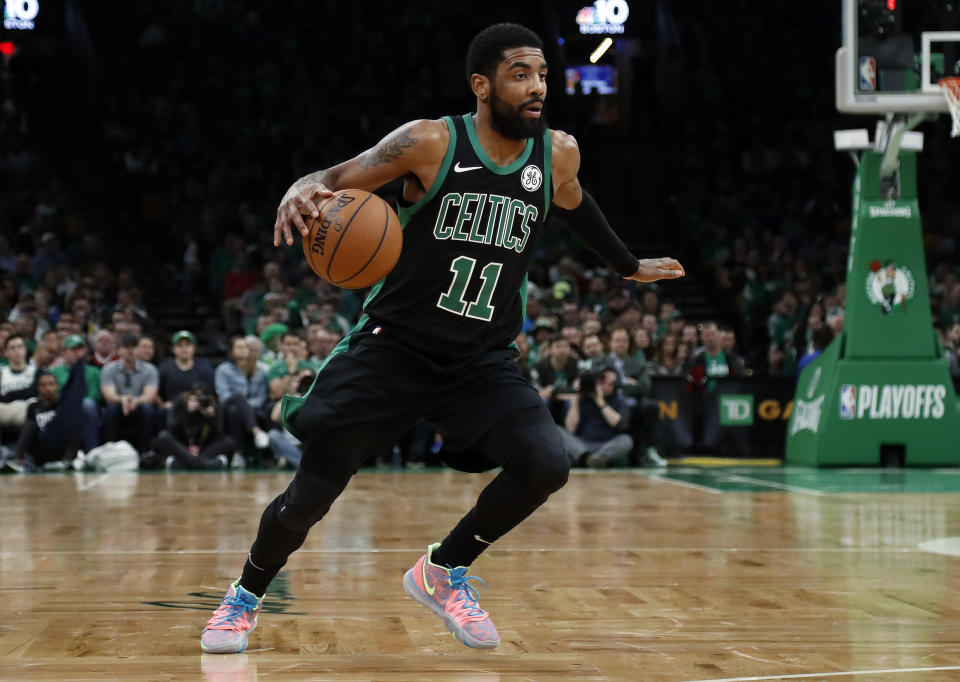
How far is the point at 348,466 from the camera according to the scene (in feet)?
13.4

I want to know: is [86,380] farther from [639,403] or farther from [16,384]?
[639,403]

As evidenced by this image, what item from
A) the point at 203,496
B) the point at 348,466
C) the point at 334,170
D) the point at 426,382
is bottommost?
the point at 203,496

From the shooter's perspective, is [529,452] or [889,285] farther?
[889,285]

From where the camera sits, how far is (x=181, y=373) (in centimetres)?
1316

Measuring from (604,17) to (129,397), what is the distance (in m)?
14.7

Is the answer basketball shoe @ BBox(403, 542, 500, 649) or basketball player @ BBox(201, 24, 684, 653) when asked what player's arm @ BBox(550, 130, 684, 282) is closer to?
basketball player @ BBox(201, 24, 684, 653)

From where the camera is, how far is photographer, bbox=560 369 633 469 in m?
12.7

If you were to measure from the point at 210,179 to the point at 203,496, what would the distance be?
11.4 meters

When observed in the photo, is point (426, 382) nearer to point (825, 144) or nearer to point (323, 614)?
point (323, 614)

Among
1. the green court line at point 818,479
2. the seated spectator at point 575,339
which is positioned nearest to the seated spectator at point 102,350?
the seated spectator at point 575,339

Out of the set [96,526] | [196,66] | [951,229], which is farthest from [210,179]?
[96,526]

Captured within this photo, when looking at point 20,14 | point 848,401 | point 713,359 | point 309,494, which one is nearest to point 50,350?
point 713,359

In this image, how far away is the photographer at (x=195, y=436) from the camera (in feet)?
41.2

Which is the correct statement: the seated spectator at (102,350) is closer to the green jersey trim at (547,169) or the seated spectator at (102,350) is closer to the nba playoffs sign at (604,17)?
the green jersey trim at (547,169)
